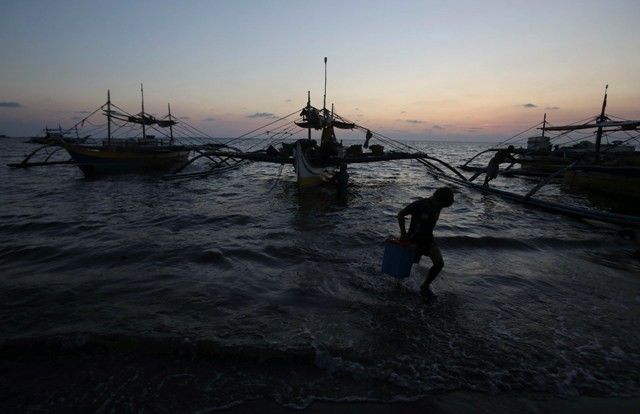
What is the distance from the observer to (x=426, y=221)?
5797 mm

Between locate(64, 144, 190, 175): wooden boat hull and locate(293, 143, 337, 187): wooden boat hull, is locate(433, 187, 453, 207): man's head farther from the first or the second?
locate(64, 144, 190, 175): wooden boat hull

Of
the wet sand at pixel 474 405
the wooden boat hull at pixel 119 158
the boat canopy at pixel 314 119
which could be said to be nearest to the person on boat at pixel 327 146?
the boat canopy at pixel 314 119

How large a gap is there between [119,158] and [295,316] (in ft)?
98.1

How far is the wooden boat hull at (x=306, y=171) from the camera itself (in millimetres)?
18688

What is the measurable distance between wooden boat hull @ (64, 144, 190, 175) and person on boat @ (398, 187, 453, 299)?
96.2 feet

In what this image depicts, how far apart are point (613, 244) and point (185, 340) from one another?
12.6m

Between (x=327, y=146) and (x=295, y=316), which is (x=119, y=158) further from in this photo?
(x=295, y=316)

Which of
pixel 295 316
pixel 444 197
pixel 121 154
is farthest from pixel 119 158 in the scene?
pixel 444 197

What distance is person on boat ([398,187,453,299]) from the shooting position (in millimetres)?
5635

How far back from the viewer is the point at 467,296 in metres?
6.59

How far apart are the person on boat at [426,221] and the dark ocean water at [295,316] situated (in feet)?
2.86

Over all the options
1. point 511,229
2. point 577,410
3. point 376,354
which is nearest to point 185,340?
point 376,354

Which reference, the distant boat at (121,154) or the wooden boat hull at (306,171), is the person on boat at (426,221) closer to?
the wooden boat hull at (306,171)

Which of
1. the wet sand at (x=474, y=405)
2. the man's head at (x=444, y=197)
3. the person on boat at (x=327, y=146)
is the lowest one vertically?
the wet sand at (x=474, y=405)
